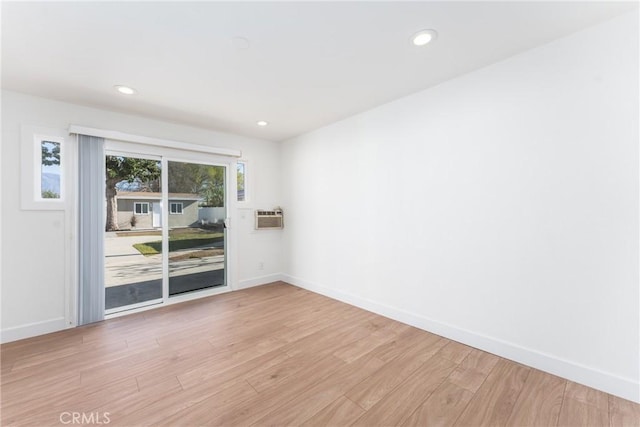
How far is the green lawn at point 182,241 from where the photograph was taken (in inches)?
138

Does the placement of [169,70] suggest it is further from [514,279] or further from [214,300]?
[514,279]

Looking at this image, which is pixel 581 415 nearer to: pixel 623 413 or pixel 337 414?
pixel 623 413

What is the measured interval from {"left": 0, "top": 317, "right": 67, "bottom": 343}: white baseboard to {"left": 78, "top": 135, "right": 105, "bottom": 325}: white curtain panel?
172 mm

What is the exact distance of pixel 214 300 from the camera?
12.0ft

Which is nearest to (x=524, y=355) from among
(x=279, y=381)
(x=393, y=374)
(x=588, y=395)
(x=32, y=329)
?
(x=588, y=395)

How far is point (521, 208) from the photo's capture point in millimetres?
2117

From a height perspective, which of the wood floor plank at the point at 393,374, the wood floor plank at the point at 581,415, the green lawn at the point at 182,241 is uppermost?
the green lawn at the point at 182,241

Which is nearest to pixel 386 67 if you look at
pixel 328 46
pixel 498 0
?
pixel 328 46

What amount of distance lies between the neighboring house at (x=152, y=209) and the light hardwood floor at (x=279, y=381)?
125 cm

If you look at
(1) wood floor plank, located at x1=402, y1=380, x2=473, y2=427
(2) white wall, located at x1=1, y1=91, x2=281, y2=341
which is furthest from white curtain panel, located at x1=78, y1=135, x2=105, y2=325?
(1) wood floor plank, located at x1=402, y1=380, x2=473, y2=427

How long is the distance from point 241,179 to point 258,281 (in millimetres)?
1769

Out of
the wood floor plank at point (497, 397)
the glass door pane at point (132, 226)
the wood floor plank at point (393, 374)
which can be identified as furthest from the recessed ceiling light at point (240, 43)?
the wood floor plank at point (497, 397)

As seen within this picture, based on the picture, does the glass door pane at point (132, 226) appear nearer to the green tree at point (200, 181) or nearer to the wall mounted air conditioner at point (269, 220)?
the green tree at point (200, 181)

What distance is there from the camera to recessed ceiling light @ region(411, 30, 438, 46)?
184 centimetres
